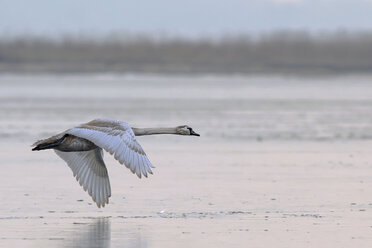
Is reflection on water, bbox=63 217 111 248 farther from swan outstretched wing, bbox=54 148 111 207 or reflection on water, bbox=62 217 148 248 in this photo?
swan outstretched wing, bbox=54 148 111 207

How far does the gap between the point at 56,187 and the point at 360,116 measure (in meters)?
10.8

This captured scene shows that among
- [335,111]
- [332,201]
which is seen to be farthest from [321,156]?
[335,111]

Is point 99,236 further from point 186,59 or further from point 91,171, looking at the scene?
point 186,59

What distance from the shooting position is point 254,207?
9219 millimetres

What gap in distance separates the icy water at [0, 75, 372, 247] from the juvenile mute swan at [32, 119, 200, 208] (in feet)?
0.78

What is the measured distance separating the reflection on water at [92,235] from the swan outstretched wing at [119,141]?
52 cm

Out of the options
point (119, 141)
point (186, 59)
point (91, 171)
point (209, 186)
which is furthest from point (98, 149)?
point (186, 59)

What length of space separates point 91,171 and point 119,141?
104 cm

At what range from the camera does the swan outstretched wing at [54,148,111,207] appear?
911 centimetres

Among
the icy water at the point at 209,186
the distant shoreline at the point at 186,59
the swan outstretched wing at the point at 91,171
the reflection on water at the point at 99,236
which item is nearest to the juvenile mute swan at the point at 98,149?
the swan outstretched wing at the point at 91,171

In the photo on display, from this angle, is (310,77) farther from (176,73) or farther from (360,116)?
(360,116)

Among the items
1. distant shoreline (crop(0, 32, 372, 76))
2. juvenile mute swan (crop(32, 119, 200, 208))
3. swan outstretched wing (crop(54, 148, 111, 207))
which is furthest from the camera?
distant shoreline (crop(0, 32, 372, 76))

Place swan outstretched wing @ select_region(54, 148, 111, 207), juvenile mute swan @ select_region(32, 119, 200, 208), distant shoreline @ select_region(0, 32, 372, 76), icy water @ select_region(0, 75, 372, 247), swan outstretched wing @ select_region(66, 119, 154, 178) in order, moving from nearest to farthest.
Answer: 1. icy water @ select_region(0, 75, 372, 247)
2. swan outstretched wing @ select_region(66, 119, 154, 178)
3. juvenile mute swan @ select_region(32, 119, 200, 208)
4. swan outstretched wing @ select_region(54, 148, 111, 207)
5. distant shoreline @ select_region(0, 32, 372, 76)

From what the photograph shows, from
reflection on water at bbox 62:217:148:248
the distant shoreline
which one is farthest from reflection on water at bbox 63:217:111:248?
the distant shoreline
